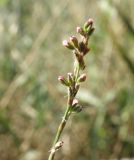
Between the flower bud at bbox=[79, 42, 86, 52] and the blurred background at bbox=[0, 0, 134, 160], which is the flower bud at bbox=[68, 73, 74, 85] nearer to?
the flower bud at bbox=[79, 42, 86, 52]

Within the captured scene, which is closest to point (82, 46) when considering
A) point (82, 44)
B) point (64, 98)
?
point (82, 44)

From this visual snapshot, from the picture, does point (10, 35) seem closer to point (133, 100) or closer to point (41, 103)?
point (41, 103)

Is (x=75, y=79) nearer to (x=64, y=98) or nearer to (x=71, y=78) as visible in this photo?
(x=71, y=78)

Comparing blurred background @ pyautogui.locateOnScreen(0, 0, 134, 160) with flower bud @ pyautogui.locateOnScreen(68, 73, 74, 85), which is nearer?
flower bud @ pyautogui.locateOnScreen(68, 73, 74, 85)

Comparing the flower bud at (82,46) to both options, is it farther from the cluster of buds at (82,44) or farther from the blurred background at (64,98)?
the blurred background at (64,98)

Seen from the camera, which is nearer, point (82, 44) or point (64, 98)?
point (82, 44)

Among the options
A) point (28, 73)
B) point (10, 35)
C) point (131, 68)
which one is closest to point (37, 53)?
point (10, 35)

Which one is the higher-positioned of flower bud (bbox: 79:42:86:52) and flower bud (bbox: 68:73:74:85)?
flower bud (bbox: 79:42:86:52)

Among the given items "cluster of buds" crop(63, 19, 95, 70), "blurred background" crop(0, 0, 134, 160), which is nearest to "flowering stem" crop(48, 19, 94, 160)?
"cluster of buds" crop(63, 19, 95, 70)

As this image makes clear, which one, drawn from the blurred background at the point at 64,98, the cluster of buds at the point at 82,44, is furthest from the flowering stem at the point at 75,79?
the blurred background at the point at 64,98
